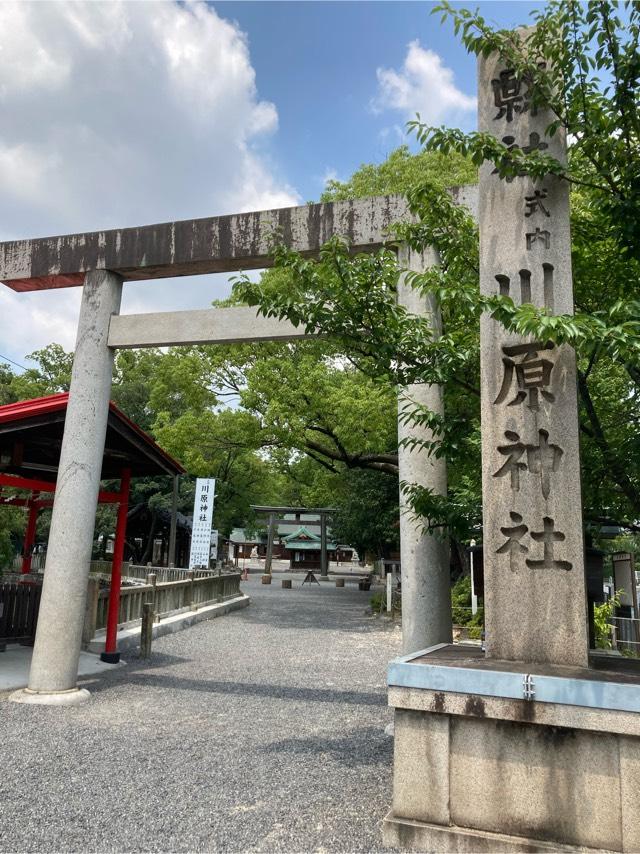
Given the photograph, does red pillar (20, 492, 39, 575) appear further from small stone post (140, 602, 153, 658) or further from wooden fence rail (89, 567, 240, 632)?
small stone post (140, 602, 153, 658)

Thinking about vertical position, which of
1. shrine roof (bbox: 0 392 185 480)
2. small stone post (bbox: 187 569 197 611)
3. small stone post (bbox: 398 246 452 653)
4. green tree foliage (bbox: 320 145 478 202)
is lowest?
small stone post (bbox: 187 569 197 611)

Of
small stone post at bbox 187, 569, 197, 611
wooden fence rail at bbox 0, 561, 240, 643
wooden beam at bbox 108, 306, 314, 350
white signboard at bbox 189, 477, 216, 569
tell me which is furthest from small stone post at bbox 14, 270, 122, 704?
white signboard at bbox 189, 477, 216, 569

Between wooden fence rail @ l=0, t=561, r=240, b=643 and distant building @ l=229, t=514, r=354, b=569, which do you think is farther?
distant building @ l=229, t=514, r=354, b=569

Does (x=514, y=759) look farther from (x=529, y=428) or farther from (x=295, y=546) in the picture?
(x=295, y=546)

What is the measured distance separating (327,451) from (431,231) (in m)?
10.6

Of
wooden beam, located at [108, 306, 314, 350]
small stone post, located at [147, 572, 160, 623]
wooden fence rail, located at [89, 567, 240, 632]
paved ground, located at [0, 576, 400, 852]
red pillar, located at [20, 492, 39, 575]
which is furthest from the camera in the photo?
red pillar, located at [20, 492, 39, 575]

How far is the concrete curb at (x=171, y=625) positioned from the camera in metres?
10.1

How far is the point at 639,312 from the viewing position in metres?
3.68

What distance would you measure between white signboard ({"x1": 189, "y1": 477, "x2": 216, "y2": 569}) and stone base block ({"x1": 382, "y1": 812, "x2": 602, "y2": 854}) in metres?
12.5

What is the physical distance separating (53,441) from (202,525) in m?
7.49

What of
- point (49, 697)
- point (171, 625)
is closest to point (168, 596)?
point (171, 625)

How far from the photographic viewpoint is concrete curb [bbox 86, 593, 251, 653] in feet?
33.1

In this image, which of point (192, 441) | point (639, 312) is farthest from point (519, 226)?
point (192, 441)

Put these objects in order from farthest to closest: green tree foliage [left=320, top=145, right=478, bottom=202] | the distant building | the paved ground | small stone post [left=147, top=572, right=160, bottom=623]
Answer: the distant building, green tree foliage [left=320, top=145, right=478, bottom=202], small stone post [left=147, top=572, right=160, bottom=623], the paved ground
